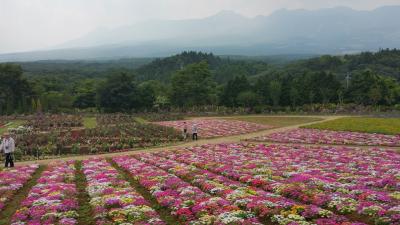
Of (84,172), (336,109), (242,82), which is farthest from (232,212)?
(242,82)

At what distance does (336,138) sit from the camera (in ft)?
133

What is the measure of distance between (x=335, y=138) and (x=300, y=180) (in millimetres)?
22573

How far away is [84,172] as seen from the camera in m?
25.1

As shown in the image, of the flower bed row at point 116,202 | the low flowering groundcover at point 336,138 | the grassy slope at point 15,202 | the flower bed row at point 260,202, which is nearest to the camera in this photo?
the flower bed row at point 260,202

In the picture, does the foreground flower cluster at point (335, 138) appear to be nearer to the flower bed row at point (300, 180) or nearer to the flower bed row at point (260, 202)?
the flower bed row at point (300, 180)

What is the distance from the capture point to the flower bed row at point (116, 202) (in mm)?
14422

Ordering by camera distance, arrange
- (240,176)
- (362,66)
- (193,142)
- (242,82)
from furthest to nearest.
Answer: (362,66), (242,82), (193,142), (240,176)

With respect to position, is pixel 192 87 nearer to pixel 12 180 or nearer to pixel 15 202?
pixel 12 180

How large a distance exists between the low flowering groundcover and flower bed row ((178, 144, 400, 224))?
22.1 feet

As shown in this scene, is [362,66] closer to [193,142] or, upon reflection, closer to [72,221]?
[193,142]

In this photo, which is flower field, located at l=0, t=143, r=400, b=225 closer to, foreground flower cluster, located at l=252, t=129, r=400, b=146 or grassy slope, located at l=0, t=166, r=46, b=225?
grassy slope, located at l=0, t=166, r=46, b=225

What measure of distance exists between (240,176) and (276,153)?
35.1 ft

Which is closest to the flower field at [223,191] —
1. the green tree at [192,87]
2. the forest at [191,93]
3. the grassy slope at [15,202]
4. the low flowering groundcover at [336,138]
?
the grassy slope at [15,202]

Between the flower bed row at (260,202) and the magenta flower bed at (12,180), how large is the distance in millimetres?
8922
